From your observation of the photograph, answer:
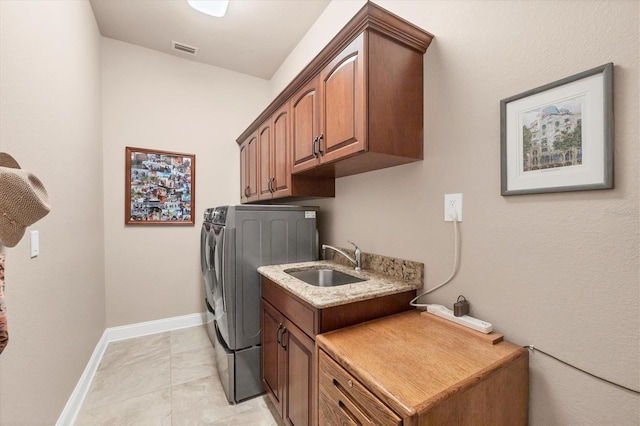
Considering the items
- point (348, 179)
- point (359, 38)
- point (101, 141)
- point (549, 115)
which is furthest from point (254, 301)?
point (101, 141)

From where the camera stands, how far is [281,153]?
211 cm

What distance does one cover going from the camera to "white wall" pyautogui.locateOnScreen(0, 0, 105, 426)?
106 centimetres

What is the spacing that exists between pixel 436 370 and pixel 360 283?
63 centimetres

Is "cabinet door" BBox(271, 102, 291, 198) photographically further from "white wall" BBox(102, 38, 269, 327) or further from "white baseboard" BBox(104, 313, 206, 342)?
"white baseboard" BBox(104, 313, 206, 342)

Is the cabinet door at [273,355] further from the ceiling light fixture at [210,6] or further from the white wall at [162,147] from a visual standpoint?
the ceiling light fixture at [210,6]

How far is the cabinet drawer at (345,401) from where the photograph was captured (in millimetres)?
761

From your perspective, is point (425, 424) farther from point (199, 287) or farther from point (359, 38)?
point (199, 287)

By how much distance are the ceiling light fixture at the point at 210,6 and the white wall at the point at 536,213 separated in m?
1.44

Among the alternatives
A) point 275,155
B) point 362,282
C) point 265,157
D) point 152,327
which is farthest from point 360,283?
point 152,327

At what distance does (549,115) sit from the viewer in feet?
3.07

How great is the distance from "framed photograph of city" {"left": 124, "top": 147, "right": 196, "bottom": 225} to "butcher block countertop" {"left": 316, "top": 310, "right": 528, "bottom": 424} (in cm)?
245

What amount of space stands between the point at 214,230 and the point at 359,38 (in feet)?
5.25

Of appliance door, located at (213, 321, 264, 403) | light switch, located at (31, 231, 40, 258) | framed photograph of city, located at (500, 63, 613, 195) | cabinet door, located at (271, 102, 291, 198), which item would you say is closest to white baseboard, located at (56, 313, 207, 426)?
appliance door, located at (213, 321, 264, 403)

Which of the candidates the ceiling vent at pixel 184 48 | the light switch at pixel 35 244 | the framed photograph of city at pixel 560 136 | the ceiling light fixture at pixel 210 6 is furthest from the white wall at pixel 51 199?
the framed photograph of city at pixel 560 136
